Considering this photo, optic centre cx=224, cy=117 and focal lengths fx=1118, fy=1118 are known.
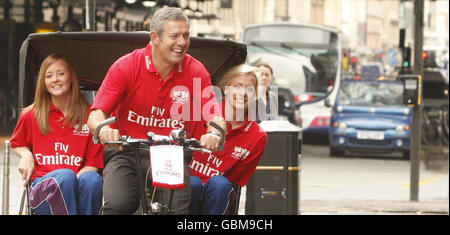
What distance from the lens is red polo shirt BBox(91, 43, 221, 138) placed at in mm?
5992

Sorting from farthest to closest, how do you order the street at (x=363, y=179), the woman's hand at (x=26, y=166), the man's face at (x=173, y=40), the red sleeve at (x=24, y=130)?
the street at (x=363, y=179)
the red sleeve at (x=24, y=130)
the woman's hand at (x=26, y=166)
the man's face at (x=173, y=40)

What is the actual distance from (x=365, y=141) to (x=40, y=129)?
17.8 metres

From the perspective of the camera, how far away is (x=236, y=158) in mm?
6617

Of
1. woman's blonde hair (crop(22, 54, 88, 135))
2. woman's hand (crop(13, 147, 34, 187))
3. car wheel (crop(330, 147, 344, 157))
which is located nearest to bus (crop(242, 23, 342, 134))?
car wheel (crop(330, 147, 344, 157))

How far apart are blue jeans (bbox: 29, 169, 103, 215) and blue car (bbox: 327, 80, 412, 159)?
1780cm

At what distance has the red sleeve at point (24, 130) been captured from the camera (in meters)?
6.57

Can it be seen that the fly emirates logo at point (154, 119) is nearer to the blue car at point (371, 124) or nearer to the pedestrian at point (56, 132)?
the pedestrian at point (56, 132)

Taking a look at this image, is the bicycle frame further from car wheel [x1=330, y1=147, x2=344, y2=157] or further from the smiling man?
car wheel [x1=330, y1=147, x2=344, y2=157]

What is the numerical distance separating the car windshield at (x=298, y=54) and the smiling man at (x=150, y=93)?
22.3m

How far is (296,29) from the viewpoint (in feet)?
94.8

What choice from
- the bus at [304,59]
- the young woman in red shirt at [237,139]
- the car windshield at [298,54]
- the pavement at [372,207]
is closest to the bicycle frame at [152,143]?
the young woman in red shirt at [237,139]

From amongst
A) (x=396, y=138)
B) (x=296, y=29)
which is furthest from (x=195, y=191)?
(x=296, y=29)

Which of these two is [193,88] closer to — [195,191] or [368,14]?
[195,191]

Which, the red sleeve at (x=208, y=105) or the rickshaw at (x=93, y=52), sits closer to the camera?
the red sleeve at (x=208, y=105)
